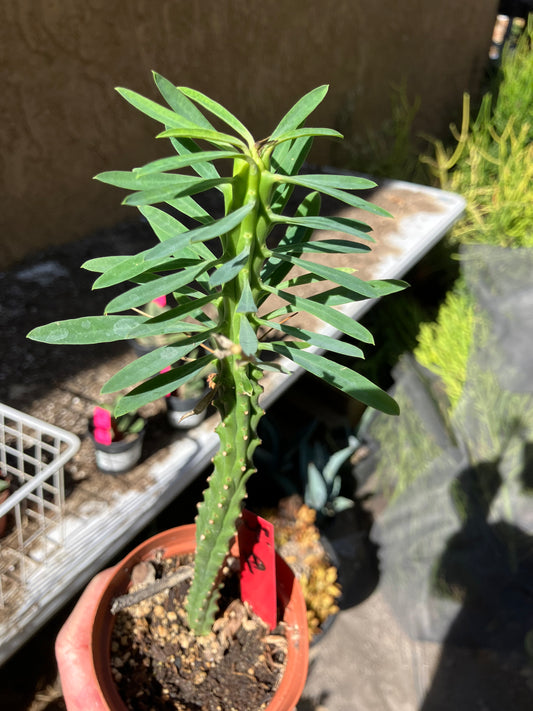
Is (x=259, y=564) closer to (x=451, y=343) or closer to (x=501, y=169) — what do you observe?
(x=451, y=343)

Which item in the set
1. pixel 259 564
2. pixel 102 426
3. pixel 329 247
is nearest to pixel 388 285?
pixel 329 247

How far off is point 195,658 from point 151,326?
71cm

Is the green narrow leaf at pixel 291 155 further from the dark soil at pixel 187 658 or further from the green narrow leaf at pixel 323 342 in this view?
the dark soil at pixel 187 658

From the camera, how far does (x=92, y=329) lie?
2.17 feet

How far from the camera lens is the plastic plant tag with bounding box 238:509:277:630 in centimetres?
95

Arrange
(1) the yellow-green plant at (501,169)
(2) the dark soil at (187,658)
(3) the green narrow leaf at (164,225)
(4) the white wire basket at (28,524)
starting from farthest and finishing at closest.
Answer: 1. (1) the yellow-green plant at (501,169)
2. (2) the dark soil at (187,658)
3. (4) the white wire basket at (28,524)
4. (3) the green narrow leaf at (164,225)

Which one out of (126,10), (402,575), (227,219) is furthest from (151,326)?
(402,575)

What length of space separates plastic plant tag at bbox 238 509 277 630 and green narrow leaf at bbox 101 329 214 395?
1.27ft

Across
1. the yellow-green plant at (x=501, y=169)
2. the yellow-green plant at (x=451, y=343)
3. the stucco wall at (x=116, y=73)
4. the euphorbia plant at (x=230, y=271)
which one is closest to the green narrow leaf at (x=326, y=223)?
the euphorbia plant at (x=230, y=271)

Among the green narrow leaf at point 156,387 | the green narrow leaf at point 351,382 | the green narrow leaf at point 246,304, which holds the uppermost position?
the green narrow leaf at point 246,304

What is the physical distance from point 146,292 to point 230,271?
0.10 metres

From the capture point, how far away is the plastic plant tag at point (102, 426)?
1.09 metres

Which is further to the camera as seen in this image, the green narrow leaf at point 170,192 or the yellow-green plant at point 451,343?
the yellow-green plant at point 451,343

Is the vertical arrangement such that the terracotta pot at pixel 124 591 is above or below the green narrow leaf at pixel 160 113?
below
